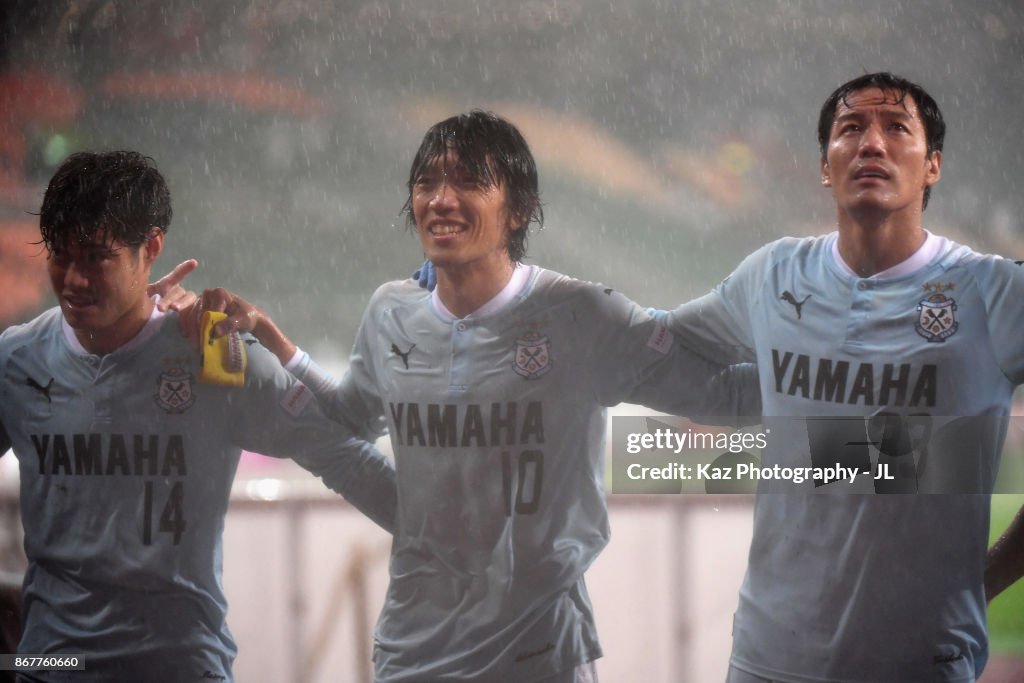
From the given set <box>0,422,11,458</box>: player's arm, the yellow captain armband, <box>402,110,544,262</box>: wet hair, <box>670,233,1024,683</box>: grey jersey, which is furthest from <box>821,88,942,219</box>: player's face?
<box>0,422,11,458</box>: player's arm

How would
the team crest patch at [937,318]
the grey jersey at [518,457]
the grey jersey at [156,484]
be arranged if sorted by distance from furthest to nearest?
the grey jersey at [156,484], the grey jersey at [518,457], the team crest patch at [937,318]

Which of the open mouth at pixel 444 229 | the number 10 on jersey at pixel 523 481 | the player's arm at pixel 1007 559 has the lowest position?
the player's arm at pixel 1007 559

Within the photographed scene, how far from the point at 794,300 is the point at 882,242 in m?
0.19

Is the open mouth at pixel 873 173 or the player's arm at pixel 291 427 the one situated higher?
the open mouth at pixel 873 173

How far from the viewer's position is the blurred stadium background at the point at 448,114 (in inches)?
78.9

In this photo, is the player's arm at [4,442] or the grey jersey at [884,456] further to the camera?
the player's arm at [4,442]

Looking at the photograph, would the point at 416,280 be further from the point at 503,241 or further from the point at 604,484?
the point at 604,484

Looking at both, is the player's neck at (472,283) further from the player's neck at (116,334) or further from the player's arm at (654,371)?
the player's neck at (116,334)

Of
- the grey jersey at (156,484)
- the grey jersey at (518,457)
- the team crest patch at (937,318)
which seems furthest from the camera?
the grey jersey at (156,484)

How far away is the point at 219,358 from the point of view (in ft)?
6.93

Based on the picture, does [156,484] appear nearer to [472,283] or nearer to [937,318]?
[472,283]

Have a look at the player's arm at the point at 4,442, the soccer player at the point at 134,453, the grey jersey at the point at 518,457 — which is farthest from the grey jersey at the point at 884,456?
the player's arm at the point at 4,442

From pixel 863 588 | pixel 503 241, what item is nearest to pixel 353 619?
pixel 503 241

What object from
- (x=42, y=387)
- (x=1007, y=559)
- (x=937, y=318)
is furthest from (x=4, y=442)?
(x=1007, y=559)
